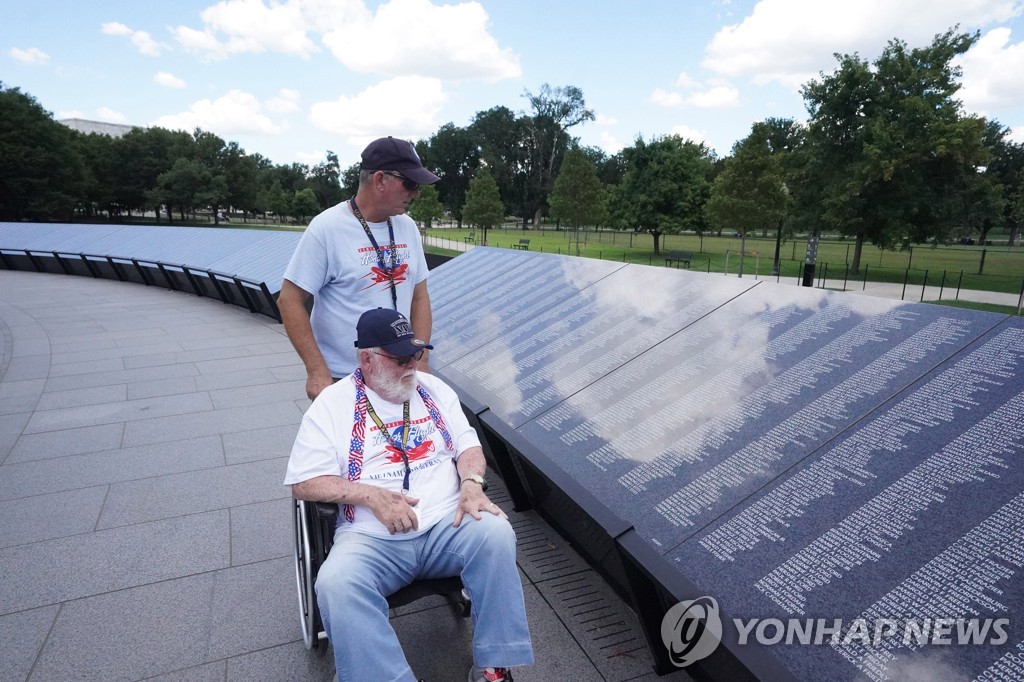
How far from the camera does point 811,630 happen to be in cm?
176

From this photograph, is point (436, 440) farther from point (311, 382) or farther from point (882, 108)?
point (882, 108)

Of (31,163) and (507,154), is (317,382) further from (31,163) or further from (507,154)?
(507,154)

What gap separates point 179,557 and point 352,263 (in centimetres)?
206

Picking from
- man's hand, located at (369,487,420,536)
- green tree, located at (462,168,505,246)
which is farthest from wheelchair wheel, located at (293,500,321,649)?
green tree, located at (462,168,505,246)

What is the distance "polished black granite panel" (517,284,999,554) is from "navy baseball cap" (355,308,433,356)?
42.2 inches

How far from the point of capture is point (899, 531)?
6.24 feet

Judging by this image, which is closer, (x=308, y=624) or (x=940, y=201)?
(x=308, y=624)

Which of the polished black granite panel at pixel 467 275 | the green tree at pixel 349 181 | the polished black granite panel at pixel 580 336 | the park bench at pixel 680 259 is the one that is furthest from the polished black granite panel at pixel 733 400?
the green tree at pixel 349 181

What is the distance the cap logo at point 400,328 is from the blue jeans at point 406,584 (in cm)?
74

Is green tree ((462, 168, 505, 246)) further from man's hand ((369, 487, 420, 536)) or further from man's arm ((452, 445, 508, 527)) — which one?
man's hand ((369, 487, 420, 536))

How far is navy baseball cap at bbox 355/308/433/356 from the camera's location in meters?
2.29

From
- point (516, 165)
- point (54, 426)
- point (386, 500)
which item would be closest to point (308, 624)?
point (386, 500)

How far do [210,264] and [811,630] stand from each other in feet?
45.6

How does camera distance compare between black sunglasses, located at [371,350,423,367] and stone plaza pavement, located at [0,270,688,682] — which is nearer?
black sunglasses, located at [371,350,423,367]
